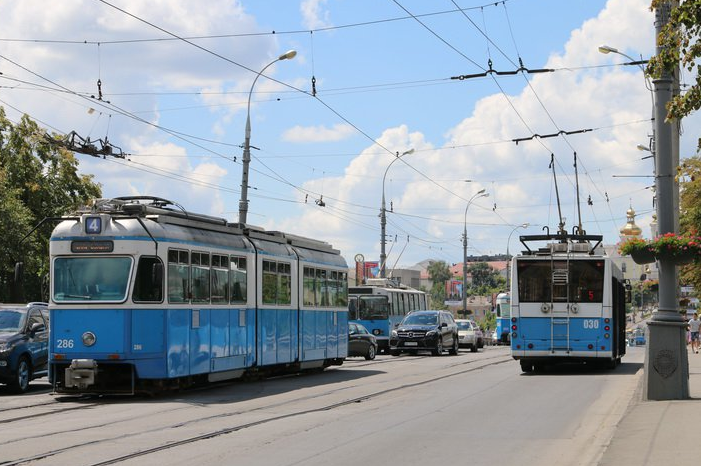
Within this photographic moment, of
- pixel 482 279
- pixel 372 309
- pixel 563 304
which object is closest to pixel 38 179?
pixel 372 309

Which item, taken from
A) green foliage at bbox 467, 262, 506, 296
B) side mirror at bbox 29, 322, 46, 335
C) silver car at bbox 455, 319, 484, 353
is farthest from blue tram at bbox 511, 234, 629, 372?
green foliage at bbox 467, 262, 506, 296

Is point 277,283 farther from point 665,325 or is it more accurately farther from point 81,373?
point 665,325

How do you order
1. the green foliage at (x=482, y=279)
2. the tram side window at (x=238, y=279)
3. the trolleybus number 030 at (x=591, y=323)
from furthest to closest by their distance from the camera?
the green foliage at (x=482, y=279)
the trolleybus number 030 at (x=591, y=323)
the tram side window at (x=238, y=279)

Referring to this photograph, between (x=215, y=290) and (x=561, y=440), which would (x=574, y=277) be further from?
(x=561, y=440)

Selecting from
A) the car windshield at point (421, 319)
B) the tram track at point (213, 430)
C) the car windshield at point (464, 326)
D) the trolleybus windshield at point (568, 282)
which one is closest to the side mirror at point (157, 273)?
the tram track at point (213, 430)

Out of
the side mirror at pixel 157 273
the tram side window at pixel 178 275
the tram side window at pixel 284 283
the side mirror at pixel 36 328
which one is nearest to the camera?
the side mirror at pixel 157 273

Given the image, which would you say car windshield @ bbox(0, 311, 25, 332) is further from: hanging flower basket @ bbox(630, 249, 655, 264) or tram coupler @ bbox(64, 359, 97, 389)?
hanging flower basket @ bbox(630, 249, 655, 264)

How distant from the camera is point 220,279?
72.2ft

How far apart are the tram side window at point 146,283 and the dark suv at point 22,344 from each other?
3.65 m

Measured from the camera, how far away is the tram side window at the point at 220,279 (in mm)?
21703

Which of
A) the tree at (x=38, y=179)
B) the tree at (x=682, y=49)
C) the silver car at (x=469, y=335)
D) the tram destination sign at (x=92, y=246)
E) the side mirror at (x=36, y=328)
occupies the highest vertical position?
the tree at (x=38, y=179)

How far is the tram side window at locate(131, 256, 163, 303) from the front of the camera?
1934 cm

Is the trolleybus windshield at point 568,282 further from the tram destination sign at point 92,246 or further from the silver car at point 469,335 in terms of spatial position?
the silver car at point 469,335

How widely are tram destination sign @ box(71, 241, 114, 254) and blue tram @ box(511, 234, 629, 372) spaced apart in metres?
11.2
